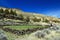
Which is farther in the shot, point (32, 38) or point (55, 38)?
point (32, 38)

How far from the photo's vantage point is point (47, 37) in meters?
19.1

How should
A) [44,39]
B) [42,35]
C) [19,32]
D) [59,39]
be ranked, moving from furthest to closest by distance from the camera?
A: [19,32]
[42,35]
[44,39]
[59,39]

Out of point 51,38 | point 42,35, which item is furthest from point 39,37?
point 51,38

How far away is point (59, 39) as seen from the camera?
691 inches

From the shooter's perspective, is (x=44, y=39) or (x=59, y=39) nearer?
(x=59, y=39)

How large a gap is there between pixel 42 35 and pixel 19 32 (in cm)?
745

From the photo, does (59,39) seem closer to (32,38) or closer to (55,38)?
(55,38)

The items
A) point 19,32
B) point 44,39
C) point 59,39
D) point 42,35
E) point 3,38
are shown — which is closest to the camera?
point 3,38

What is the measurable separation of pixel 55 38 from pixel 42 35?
242 centimetres

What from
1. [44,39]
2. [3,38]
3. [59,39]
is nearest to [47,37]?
[44,39]

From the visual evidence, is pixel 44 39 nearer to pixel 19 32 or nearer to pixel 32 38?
pixel 32 38

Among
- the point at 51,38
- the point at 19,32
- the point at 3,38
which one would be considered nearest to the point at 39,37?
the point at 51,38

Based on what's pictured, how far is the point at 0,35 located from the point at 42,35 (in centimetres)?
531

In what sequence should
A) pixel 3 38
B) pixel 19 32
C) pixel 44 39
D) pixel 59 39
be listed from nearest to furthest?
pixel 3 38
pixel 59 39
pixel 44 39
pixel 19 32
